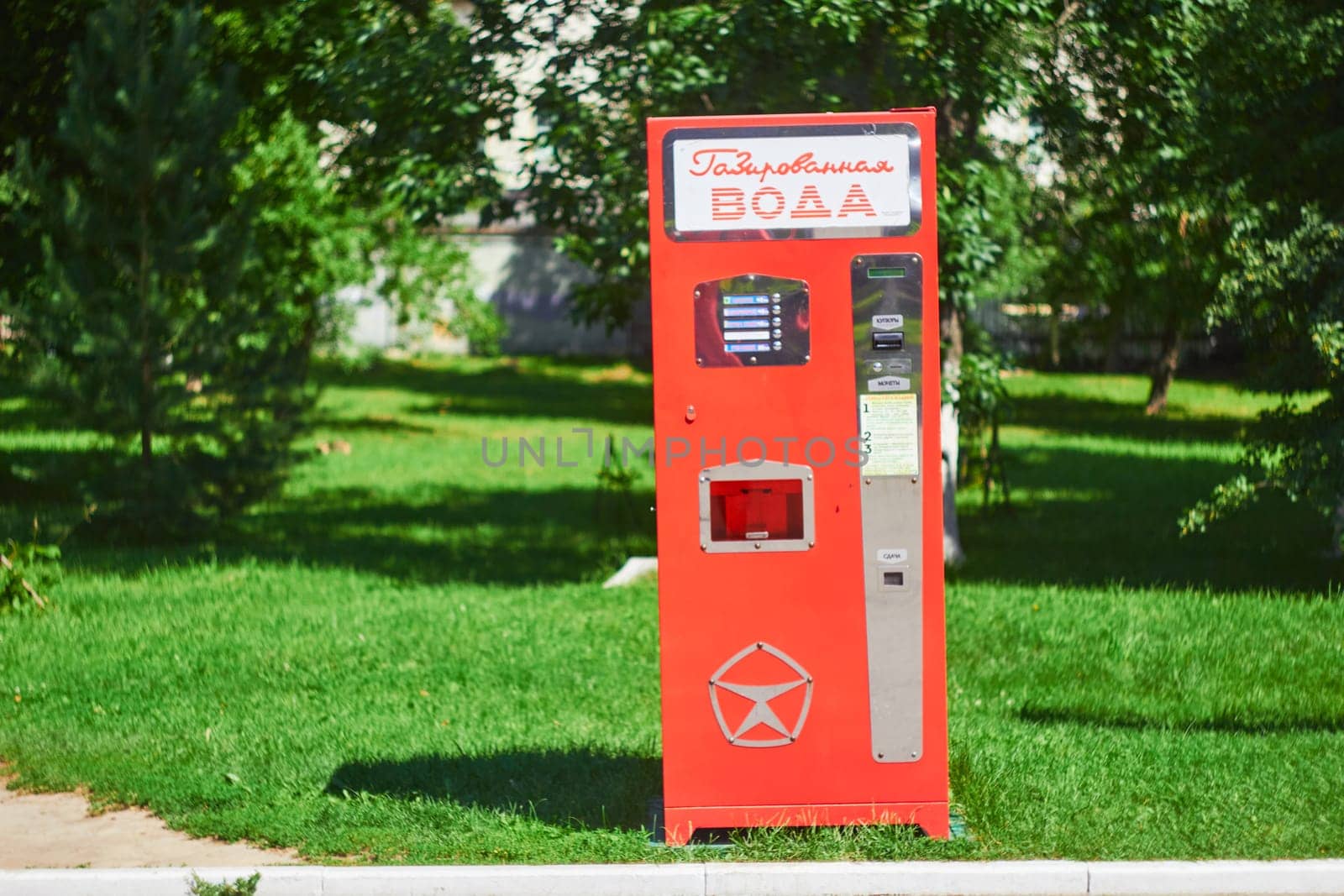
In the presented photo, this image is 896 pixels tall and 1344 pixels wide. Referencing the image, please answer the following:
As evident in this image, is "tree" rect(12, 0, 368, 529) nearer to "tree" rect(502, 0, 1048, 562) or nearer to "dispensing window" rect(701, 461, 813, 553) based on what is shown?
"tree" rect(502, 0, 1048, 562)

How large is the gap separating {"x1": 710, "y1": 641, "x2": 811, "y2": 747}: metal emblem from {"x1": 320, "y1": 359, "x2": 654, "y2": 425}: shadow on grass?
73.7 ft

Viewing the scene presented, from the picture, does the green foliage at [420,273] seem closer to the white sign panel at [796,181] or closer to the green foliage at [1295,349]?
the green foliage at [1295,349]

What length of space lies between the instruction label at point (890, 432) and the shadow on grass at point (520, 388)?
22.5 m

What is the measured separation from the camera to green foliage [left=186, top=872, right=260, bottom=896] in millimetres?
5047

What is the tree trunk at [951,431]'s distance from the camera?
39.0 ft

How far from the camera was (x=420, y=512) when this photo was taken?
1639cm

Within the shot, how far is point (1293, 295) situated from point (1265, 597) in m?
2.10

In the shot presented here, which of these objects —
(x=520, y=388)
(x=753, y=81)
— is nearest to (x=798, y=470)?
(x=753, y=81)

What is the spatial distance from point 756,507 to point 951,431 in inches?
298

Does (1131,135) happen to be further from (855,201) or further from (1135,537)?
(855,201)

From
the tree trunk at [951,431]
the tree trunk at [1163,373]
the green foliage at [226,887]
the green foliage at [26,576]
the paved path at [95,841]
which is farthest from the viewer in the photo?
the tree trunk at [1163,373]

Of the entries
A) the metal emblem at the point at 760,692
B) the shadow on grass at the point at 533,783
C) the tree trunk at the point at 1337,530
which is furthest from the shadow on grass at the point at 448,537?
the metal emblem at the point at 760,692

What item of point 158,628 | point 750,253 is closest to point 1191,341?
point 158,628

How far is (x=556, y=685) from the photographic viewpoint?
8.20m
